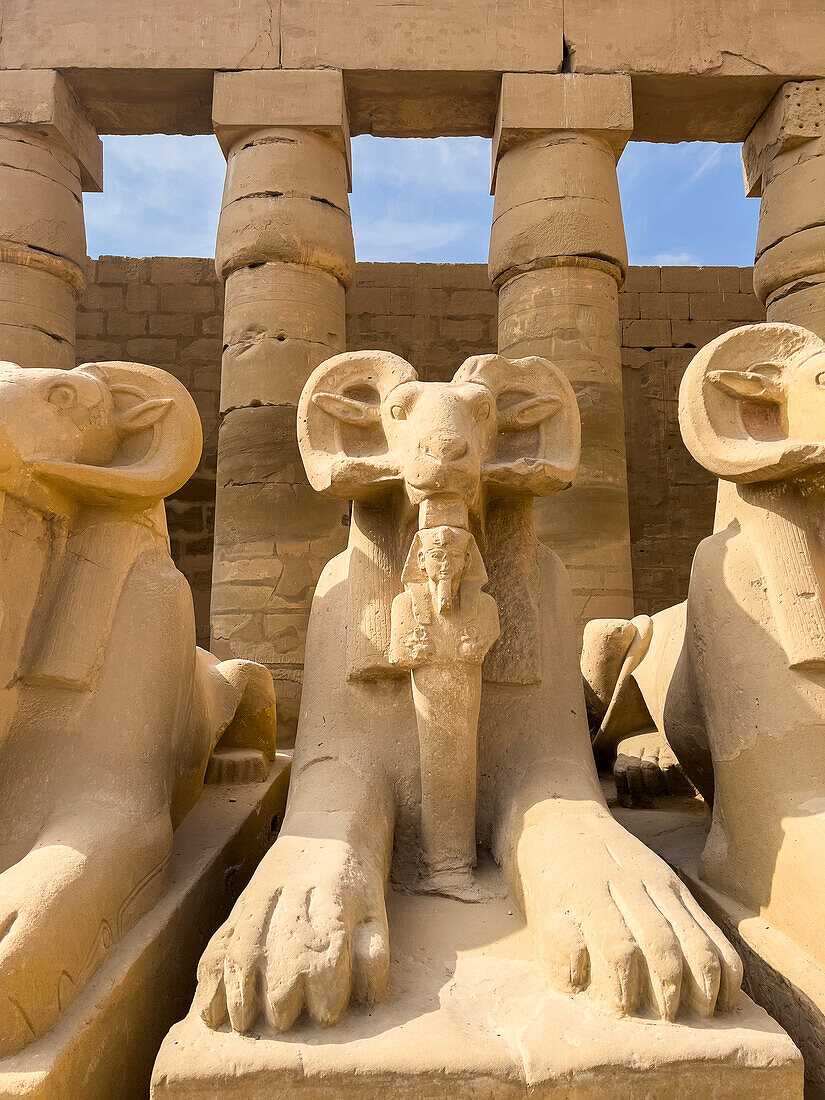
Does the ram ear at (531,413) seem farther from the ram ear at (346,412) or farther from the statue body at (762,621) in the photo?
the statue body at (762,621)

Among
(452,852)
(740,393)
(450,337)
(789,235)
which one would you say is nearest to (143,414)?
(452,852)

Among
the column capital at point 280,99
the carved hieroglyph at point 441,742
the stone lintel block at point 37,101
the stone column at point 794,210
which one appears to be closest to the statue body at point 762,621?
the carved hieroglyph at point 441,742

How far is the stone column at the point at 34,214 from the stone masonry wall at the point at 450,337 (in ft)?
8.71

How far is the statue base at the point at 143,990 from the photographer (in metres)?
1.22

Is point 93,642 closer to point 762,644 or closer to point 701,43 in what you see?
point 762,644

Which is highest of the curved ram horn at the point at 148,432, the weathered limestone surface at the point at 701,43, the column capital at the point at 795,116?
the weathered limestone surface at the point at 701,43

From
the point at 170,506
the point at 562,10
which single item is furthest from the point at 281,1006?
the point at 170,506

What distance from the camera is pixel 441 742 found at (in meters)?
1.74

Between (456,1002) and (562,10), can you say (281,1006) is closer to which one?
(456,1002)

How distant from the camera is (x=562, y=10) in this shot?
6.33 metres

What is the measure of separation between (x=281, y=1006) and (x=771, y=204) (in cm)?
665

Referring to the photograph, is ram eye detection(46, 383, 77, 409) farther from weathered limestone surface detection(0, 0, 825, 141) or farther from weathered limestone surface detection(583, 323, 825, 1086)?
weathered limestone surface detection(0, 0, 825, 141)

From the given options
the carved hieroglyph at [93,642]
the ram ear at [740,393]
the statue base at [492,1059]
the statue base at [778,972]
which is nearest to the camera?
the statue base at [492,1059]

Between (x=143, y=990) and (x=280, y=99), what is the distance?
20.4 feet
